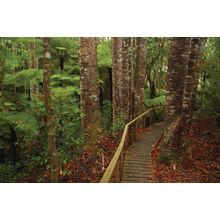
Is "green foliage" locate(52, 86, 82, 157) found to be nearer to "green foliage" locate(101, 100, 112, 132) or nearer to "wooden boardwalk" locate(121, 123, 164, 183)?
"green foliage" locate(101, 100, 112, 132)

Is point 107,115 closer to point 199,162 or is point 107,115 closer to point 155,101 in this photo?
point 155,101

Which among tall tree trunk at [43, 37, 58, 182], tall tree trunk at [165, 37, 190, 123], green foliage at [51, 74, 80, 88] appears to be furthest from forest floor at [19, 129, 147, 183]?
green foliage at [51, 74, 80, 88]

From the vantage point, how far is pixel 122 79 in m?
7.17

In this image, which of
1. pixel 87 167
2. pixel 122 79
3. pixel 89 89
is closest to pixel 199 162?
pixel 87 167

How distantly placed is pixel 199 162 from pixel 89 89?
2.73 m

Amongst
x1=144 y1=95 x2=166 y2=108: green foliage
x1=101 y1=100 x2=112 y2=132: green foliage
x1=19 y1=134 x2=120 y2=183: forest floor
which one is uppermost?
x1=144 y1=95 x2=166 y2=108: green foliage

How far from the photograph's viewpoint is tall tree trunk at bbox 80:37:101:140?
588 cm

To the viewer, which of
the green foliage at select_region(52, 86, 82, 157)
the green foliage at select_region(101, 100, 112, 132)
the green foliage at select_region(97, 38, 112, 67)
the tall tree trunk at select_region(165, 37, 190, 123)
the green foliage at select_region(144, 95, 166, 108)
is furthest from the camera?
the green foliage at select_region(144, 95, 166, 108)

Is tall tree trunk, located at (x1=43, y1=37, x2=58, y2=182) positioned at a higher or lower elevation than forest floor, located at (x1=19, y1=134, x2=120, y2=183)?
higher

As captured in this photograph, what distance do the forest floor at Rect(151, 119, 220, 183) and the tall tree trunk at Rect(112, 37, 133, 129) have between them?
1433mm

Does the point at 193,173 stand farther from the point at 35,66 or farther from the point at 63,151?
the point at 35,66

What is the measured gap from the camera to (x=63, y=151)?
5770 millimetres

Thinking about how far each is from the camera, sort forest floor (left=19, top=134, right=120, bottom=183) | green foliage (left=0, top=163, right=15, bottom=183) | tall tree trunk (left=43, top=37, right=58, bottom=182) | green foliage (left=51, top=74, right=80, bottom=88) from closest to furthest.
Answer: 1. tall tree trunk (left=43, top=37, right=58, bottom=182)
2. forest floor (left=19, top=134, right=120, bottom=183)
3. green foliage (left=0, top=163, right=15, bottom=183)
4. green foliage (left=51, top=74, right=80, bottom=88)
